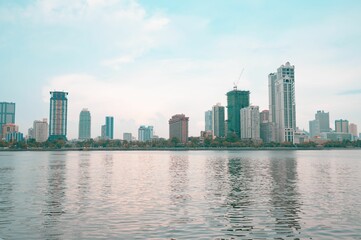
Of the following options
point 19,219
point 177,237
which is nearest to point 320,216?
point 177,237

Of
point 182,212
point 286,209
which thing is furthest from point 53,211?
point 286,209

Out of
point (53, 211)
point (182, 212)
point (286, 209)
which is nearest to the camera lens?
point (182, 212)

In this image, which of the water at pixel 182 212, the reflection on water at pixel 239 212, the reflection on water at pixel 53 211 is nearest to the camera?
the water at pixel 182 212

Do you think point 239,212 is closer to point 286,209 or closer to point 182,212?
point 286,209

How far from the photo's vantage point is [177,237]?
25219mm

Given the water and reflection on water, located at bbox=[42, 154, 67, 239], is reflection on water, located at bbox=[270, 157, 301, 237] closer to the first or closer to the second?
the water

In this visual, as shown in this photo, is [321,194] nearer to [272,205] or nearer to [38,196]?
[272,205]

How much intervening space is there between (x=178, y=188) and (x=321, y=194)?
19464mm

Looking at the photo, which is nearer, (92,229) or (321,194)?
(92,229)

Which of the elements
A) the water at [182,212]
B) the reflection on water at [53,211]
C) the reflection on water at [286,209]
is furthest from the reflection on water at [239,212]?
the reflection on water at [53,211]

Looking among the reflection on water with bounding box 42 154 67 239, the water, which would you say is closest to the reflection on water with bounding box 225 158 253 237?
the water

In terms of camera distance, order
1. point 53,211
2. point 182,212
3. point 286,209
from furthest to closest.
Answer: point 286,209, point 53,211, point 182,212

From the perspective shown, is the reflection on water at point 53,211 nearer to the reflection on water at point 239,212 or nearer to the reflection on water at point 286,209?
the reflection on water at point 239,212

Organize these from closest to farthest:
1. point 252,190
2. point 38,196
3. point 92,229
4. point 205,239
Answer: point 205,239, point 92,229, point 38,196, point 252,190
